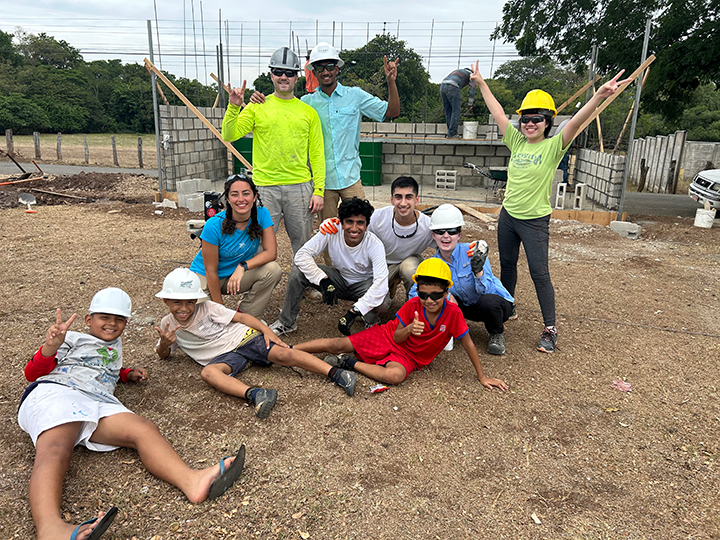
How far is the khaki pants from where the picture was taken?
3836 millimetres

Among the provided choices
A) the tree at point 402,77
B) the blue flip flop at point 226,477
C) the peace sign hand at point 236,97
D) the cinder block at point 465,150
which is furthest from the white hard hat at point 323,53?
the tree at point 402,77

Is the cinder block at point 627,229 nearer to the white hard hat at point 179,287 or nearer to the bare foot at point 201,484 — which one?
the white hard hat at point 179,287

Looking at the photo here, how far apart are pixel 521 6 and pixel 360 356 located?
1240 cm

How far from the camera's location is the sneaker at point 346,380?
10.4ft

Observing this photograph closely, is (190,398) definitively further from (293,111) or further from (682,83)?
(682,83)

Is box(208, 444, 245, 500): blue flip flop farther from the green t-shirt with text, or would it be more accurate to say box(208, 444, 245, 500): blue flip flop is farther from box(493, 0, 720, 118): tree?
box(493, 0, 720, 118): tree

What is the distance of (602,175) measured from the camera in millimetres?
9453

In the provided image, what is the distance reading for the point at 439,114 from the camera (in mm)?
14656

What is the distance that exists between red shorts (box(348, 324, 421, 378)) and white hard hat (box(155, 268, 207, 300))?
43.1 inches

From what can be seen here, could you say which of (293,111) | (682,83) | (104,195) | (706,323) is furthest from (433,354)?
(682,83)

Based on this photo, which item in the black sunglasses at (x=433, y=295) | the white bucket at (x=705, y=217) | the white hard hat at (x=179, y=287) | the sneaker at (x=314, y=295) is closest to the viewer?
the white hard hat at (x=179, y=287)

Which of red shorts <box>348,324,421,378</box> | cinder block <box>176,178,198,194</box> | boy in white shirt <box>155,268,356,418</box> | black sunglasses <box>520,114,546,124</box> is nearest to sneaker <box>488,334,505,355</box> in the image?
red shorts <box>348,324,421,378</box>

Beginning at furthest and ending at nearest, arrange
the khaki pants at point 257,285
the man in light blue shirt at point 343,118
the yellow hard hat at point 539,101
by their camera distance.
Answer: the man in light blue shirt at point 343,118 < the khaki pants at point 257,285 < the yellow hard hat at point 539,101

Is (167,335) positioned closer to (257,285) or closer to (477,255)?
(257,285)
